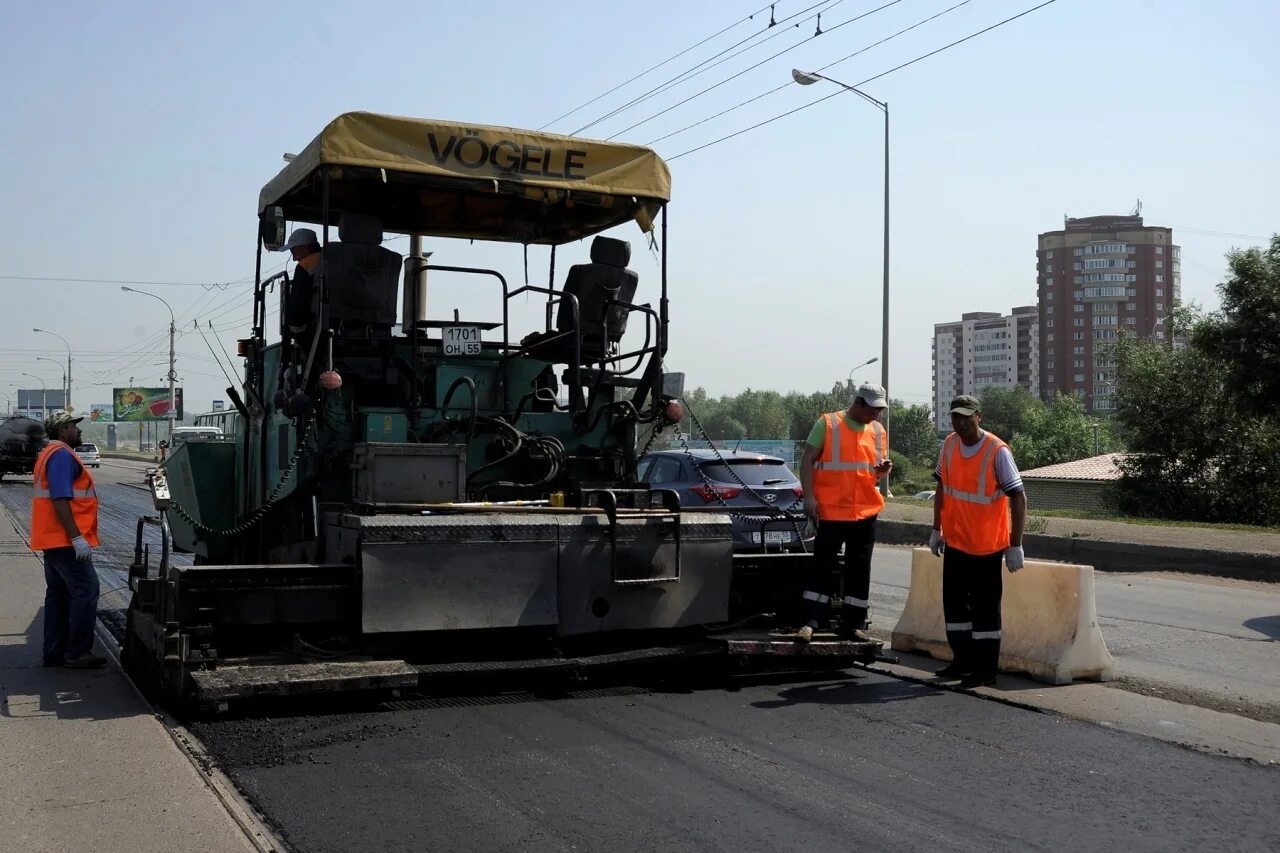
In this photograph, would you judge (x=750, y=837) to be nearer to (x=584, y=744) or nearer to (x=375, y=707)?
(x=584, y=744)

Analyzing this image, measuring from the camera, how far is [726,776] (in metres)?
5.28

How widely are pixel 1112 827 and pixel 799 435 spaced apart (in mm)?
107852

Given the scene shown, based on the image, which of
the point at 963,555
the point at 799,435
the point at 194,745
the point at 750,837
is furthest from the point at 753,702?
the point at 799,435

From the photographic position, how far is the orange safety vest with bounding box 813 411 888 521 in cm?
773

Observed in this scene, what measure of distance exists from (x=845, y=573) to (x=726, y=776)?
2.72 meters

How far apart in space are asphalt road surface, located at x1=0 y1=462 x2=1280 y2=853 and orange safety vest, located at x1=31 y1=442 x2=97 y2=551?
247 cm

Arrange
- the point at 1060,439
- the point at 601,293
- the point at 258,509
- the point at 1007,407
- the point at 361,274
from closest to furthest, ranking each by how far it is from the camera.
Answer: the point at 361,274 < the point at 258,509 < the point at 601,293 < the point at 1060,439 < the point at 1007,407

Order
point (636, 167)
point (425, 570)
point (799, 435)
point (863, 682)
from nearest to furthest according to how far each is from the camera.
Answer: point (425, 570)
point (863, 682)
point (636, 167)
point (799, 435)

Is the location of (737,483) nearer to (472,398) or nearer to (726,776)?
(472,398)

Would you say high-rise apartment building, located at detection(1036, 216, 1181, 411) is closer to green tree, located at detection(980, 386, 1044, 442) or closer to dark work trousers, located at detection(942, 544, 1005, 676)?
green tree, located at detection(980, 386, 1044, 442)

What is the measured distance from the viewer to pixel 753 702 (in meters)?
6.79

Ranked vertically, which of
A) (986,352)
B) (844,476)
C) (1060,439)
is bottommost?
(844,476)

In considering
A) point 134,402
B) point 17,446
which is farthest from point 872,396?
point 134,402

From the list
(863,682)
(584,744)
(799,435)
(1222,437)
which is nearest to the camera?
(584,744)
